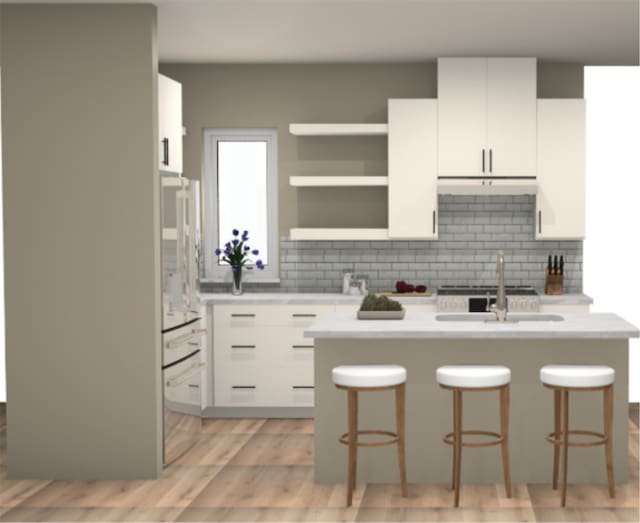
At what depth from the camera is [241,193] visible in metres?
7.96

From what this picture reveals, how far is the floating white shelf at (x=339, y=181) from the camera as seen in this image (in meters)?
7.40

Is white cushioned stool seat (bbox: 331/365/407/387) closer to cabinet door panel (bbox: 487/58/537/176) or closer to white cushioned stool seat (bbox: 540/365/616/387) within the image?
white cushioned stool seat (bbox: 540/365/616/387)

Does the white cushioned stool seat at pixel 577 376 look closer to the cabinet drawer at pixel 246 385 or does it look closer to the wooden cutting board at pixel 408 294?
the wooden cutting board at pixel 408 294

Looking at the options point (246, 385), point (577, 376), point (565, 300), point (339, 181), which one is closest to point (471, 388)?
point (577, 376)

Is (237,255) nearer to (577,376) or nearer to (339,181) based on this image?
(339,181)

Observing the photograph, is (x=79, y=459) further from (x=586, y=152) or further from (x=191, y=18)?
(x=586, y=152)

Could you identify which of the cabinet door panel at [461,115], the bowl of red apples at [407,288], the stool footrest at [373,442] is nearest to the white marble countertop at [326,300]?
the bowl of red apples at [407,288]

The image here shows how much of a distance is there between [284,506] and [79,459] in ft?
4.45

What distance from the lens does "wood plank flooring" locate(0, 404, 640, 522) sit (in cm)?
475

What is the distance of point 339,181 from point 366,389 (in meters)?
2.95

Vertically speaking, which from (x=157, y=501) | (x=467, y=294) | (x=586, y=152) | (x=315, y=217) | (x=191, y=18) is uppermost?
(x=191, y=18)

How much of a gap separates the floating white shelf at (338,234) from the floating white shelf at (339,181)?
364 mm

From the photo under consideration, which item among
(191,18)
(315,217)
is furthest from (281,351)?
(191,18)

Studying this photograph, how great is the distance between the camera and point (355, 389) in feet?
15.8
